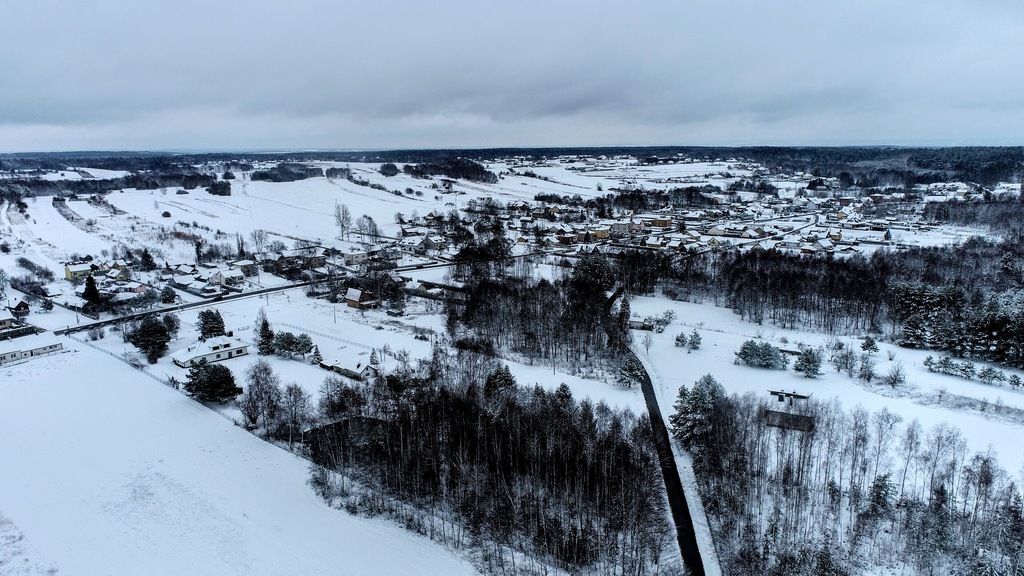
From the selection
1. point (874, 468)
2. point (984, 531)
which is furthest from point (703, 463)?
point (984, 531)

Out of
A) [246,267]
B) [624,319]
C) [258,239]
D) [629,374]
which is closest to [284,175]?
[258,239]

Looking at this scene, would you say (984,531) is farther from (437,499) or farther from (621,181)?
(621,181)

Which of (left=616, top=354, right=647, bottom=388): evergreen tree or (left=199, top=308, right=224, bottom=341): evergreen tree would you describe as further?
(left=199, top=308, right=224, bottom=341): evergreen tree

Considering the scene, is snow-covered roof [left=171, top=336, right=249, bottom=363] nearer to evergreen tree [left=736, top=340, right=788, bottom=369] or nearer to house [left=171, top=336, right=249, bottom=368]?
house [left=171, top=336, right=249, bottom=368]

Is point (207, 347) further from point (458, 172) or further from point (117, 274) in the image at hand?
point (458, 172)

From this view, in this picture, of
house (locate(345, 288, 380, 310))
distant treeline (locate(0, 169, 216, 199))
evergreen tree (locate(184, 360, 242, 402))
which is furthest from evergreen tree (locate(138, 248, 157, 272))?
distant treeline (locate(0, 169, 216, 199))

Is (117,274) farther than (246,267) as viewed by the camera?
No
